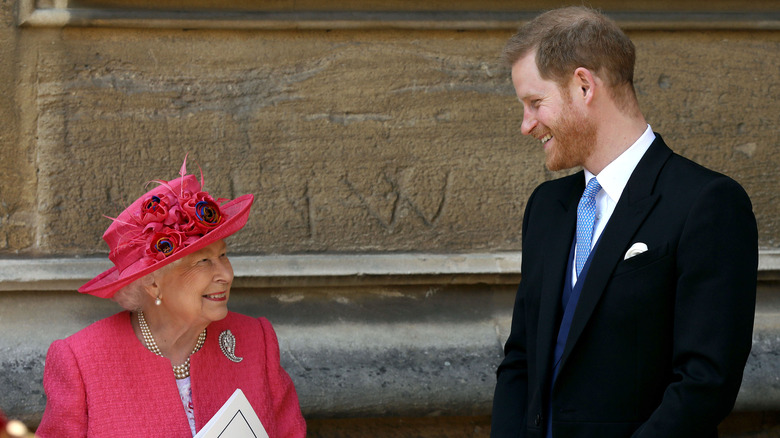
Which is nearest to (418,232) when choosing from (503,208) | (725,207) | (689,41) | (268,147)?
(503,208)

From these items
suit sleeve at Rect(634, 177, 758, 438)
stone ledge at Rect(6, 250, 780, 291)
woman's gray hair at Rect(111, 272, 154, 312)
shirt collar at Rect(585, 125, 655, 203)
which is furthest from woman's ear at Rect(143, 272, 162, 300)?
suit sleeve at Rect(634, 177, 758, 438)

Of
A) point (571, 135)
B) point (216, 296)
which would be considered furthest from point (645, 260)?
point (216, 296)

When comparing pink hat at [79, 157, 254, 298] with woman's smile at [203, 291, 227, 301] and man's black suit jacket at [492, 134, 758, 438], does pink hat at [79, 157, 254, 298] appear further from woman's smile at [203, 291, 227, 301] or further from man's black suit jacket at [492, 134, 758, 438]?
man's black suit jacket at [492, 134, 758, 438]

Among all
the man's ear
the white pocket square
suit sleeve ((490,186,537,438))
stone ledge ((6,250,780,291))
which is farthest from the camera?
stone ledge ((6,250,780,291))

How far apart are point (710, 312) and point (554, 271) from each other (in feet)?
1.33

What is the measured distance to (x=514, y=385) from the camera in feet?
7.35

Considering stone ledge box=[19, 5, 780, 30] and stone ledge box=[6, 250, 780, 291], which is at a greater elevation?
stone ledge box=[19, 5, 780, 30]

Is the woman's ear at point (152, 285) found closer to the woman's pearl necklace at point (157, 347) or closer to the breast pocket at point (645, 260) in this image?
the woman's pearl necklace at point (157, 347)

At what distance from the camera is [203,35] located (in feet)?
11.0

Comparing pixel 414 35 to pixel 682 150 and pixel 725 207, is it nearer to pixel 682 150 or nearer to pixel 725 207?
pixel 682 150

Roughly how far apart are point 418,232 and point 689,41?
1.36 m

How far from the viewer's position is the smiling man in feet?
5.86

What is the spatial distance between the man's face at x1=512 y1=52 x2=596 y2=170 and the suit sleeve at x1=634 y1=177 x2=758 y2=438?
13.6 inches

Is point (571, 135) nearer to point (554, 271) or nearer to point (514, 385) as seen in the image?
point (554, 271)
